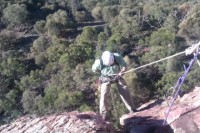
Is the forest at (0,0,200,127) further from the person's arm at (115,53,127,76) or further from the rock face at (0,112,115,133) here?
the rock face at (0,112,115,133)

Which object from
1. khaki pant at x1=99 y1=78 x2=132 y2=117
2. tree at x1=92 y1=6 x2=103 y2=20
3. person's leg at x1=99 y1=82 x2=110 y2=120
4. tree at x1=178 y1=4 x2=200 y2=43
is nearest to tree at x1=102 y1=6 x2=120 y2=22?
tree at x1=92 y1=6 x2=103 y2=20

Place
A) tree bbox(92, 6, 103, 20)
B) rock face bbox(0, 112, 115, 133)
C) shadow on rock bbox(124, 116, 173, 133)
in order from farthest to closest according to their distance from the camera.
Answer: tree bbox(92, 6, 103, 20), shadow on rock bbox(124, 116, 173, 133), rock face bbox(0, 112, 115, 133)

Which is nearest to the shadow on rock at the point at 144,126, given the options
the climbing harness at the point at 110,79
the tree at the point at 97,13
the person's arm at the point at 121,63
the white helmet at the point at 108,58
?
the climbing harness at the point at 110,79

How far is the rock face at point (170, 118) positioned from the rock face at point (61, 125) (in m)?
0.80

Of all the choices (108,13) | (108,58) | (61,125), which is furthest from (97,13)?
(61,125)

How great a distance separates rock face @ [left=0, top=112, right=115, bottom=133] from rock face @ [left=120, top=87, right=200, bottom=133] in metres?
0.80

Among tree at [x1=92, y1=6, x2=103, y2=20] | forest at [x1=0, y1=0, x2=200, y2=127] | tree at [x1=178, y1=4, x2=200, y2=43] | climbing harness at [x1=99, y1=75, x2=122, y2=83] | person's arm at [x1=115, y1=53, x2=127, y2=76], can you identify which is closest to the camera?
person's arm at [x1=115, y1=53, x2=127, y2=76]

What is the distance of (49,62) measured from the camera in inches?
1892

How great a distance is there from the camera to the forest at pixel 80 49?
32.9 meters

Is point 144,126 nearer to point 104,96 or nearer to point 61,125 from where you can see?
point 104,96

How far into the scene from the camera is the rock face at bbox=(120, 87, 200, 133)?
25.6ft

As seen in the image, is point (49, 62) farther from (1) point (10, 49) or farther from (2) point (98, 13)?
(2) point (98, 13)

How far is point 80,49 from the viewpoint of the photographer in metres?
47.0

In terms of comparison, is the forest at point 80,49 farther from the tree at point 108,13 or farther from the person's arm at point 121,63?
the person's arm at point 121,63
